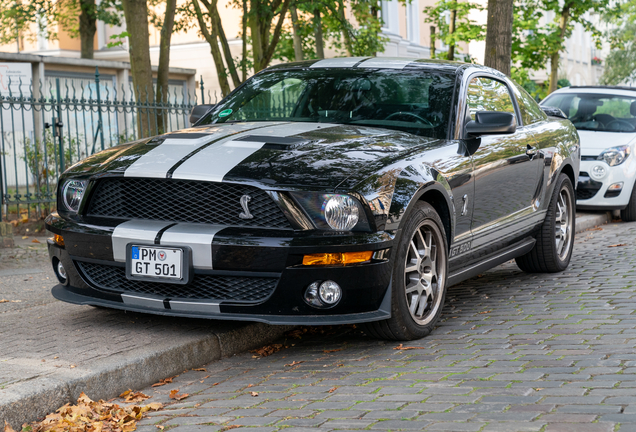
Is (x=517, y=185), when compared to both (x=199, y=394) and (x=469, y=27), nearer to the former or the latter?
(x=199, y=394)

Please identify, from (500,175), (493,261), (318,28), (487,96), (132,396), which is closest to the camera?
(132,396)

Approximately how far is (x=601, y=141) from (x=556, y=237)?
4.53 metres

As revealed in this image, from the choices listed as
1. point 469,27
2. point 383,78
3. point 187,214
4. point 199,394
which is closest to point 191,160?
point 187,214

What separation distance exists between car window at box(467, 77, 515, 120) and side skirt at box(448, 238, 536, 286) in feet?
3.35

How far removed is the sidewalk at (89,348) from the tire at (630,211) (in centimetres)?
744

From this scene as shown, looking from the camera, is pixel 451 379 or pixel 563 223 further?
pixel 563 223

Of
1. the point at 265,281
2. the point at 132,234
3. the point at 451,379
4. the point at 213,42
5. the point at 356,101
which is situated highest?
the point at 213,42

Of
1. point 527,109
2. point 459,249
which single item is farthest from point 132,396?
point 527,109

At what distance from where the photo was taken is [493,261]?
5746mm

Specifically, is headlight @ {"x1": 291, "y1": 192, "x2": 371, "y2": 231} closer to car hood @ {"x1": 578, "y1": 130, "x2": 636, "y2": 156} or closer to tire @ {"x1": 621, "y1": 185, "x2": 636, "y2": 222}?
car hood @ {"x1": 578, "y1": 130, "x2": 636, "y2": 156}

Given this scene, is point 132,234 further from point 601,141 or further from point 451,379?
point 601,141

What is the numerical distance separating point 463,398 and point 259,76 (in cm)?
341

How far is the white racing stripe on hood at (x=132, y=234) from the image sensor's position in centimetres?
418

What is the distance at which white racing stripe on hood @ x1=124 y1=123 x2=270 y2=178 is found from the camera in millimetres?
4332
